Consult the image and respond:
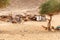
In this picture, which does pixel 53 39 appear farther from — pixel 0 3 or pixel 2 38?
pixel 0 3

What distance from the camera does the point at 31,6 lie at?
218 feet

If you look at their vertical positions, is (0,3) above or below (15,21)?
above

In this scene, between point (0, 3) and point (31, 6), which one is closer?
point (0, 3)

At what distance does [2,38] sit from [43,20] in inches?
711

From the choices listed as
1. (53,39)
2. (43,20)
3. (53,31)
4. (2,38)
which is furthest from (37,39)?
(43,20)

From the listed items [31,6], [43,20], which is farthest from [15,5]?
[43,20]

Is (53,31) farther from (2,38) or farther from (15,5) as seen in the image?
(15,5)

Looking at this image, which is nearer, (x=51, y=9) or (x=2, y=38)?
(x=2, y=38)

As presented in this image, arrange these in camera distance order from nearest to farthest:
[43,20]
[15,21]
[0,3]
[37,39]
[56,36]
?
[37,39] < [56,36] < [0,3] < [15,21] < [43,20]

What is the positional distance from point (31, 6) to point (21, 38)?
146 feet

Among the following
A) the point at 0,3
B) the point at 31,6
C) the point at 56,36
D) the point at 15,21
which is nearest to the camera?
the point at 56,36

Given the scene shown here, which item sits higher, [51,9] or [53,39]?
[51,9]

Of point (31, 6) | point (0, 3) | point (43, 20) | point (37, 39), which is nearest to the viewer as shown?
point (37, 39)

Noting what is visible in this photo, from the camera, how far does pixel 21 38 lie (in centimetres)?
2198
